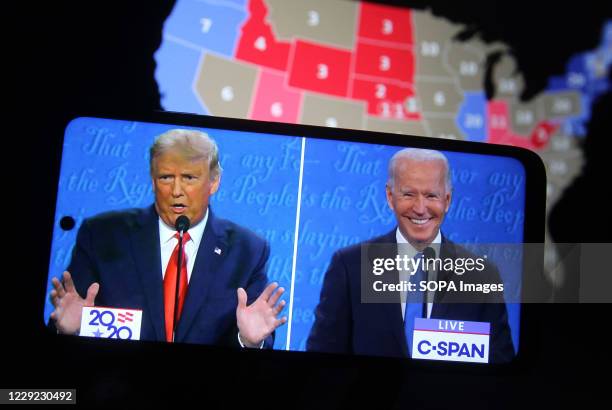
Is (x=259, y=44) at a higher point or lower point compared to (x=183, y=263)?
higher

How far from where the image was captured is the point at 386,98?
1069 mm

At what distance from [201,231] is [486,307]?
32 centimetres

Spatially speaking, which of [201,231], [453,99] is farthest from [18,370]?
[453,99]

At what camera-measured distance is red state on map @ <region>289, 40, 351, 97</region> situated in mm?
1050

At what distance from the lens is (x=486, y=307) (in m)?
0.66

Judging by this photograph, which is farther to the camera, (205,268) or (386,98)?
(386,98)

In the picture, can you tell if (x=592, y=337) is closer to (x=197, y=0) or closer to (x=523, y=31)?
(x=523, y=31)

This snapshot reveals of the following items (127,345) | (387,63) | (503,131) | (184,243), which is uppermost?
(387,63)

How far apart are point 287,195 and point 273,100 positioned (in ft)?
1.37

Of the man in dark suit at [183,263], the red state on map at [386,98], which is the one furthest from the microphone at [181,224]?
the red state on map at [386,98]

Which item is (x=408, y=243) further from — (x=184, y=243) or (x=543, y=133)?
(x=543, y=133)

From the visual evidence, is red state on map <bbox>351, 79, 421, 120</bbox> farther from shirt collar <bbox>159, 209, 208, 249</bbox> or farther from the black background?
shirt collar <bbox>159, 209, 208, 249</bbox>

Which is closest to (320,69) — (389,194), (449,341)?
(389,194)

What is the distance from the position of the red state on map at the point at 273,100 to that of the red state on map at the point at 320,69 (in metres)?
0.02
